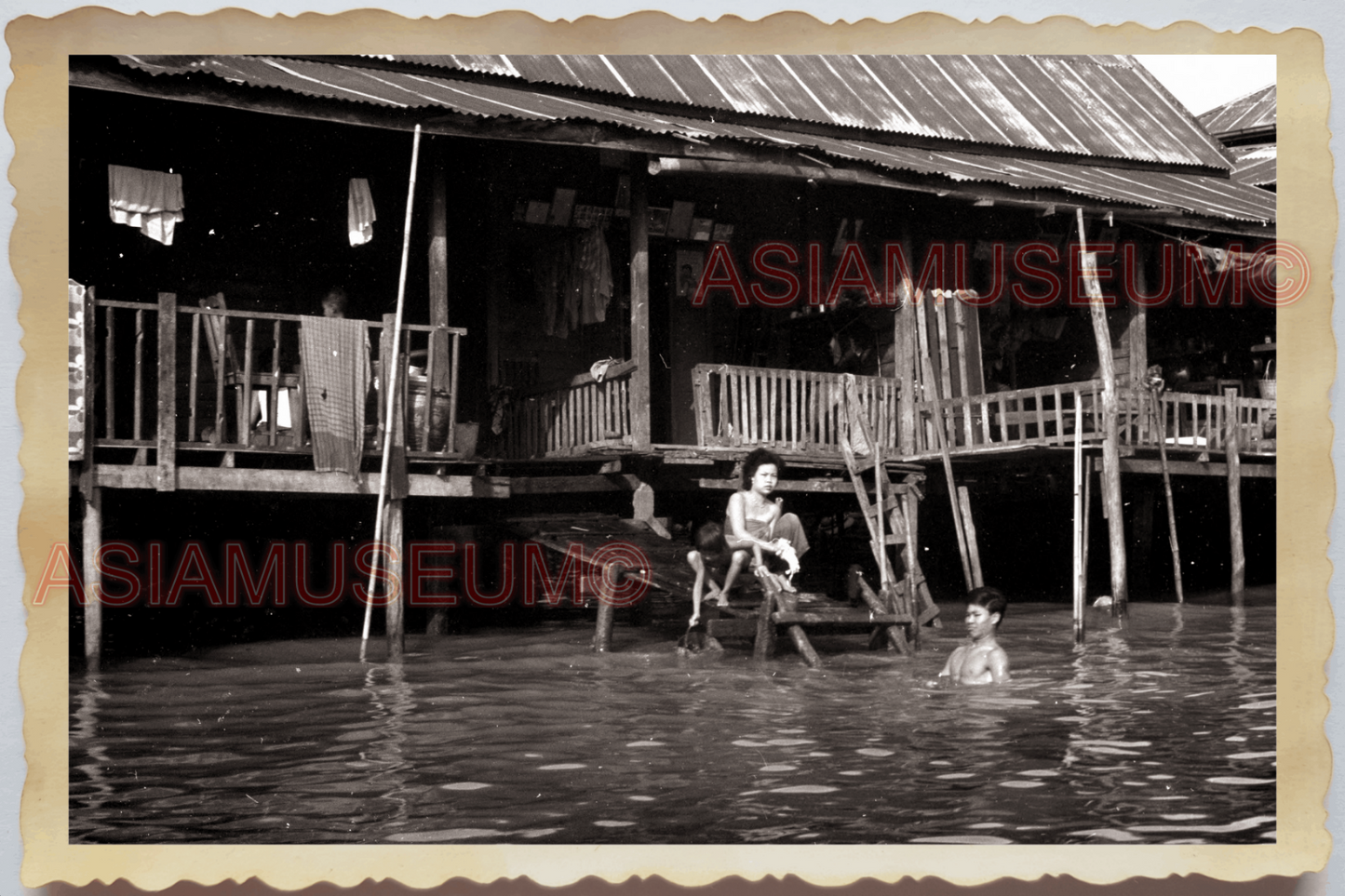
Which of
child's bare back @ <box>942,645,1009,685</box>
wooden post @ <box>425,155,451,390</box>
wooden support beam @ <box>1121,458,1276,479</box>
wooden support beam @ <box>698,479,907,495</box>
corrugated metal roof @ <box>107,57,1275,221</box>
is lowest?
child's bare back @ <box>942,645,1009,685</box>

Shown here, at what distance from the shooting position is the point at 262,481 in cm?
980

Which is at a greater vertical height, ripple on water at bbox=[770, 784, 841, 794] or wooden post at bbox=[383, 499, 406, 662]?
wooden post at bbox=[383, 499, 406, 662]

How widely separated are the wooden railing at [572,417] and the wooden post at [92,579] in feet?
11.9

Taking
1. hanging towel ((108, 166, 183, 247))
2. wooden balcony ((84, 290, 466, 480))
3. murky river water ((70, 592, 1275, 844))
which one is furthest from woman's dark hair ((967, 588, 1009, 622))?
hanging towel ((108, 166, 183, 247))

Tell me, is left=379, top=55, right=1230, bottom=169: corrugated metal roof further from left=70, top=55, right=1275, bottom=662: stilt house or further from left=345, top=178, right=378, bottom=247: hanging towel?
left=345, top=178, right=378, bottom=247: hanging towel

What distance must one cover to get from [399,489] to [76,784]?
406 cm

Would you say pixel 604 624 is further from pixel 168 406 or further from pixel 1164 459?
pixel 1164 459

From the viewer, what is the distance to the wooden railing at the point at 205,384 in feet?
30.8

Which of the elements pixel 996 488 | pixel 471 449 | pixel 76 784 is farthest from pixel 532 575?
pixel 76 784

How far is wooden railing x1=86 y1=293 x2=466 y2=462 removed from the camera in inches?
370

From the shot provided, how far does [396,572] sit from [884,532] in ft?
11.5

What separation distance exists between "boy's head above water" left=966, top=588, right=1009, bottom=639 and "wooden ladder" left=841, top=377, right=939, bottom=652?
1.07 m

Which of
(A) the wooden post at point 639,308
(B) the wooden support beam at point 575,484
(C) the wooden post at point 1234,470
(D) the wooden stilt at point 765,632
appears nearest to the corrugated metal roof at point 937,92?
(A) the wooden post at point 639,308

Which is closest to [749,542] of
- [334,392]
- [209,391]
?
[334,392]
